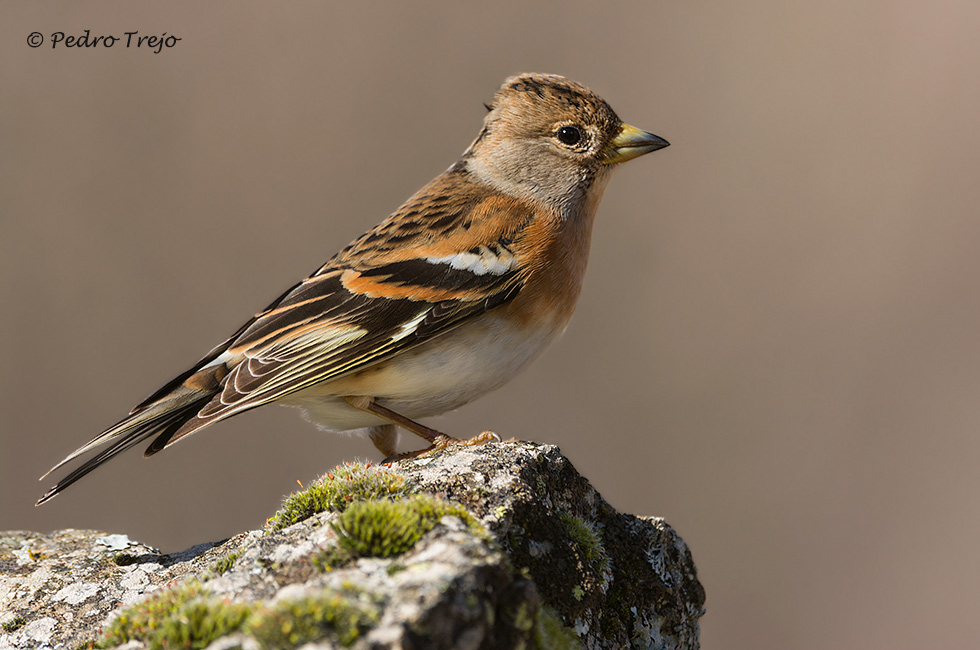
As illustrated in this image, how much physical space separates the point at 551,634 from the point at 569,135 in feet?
14.5

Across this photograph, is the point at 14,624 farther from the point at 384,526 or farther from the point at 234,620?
the point at 384,526

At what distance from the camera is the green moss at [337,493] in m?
3.91

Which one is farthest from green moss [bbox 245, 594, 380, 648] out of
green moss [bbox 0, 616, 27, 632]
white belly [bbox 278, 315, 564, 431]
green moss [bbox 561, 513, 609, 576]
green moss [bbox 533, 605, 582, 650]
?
white belly [bbox 278, 315, 564, 431]

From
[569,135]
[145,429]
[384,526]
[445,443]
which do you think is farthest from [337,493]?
[569,135]

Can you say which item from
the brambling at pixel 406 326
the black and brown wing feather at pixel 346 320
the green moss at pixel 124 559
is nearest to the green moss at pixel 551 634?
the brambling at pixel 406 326

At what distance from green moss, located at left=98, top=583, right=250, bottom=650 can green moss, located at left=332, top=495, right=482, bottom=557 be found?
0.48m

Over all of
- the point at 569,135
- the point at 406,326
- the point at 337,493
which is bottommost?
the point at 337,493

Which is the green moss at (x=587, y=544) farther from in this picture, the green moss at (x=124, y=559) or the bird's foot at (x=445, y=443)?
the green moss at (x=124, y=559)

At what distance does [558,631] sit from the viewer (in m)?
3.39

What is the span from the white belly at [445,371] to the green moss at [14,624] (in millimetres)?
1913

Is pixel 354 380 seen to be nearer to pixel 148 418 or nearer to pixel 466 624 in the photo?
pixel 148 418

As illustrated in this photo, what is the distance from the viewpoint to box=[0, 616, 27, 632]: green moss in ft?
14.4

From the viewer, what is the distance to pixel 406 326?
17.6 ft

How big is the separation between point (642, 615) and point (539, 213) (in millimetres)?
3068
